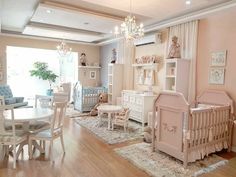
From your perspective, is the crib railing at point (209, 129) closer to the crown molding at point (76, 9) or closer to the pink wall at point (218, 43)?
the pink wall at point (218, 43)

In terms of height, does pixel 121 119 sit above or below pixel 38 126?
below

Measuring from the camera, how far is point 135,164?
10.0 feet

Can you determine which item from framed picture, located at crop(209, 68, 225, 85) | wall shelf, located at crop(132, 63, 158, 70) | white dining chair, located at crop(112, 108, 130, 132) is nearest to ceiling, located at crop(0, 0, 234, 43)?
wall shelf, located at crop(132, 63, 158, 70)

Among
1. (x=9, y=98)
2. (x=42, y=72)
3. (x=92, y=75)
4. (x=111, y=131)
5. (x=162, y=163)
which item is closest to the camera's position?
(x=162, y=163)

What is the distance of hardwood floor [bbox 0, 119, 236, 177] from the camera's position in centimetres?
274

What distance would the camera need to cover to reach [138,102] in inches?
218

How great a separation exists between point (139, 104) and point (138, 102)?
7cm

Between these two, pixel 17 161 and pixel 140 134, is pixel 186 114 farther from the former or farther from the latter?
pixel 17 161

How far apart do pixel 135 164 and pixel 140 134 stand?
1.57m

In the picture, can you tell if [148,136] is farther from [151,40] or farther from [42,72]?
[42,72]

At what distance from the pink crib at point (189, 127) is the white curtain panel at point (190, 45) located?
2.65 ft

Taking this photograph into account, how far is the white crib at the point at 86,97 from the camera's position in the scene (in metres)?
7.05

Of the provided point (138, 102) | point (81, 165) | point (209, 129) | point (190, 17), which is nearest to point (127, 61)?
point (138, 102)

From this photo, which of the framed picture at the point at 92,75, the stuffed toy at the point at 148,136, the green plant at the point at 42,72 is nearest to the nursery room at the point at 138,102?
the stuffed toy at the point at 148,136
